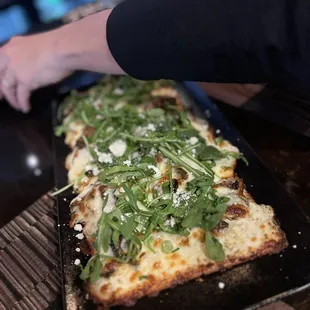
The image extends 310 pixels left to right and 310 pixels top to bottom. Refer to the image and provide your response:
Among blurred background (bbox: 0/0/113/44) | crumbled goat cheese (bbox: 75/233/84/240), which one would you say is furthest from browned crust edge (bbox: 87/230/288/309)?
blurred background (bbox: 0/0/113/44)

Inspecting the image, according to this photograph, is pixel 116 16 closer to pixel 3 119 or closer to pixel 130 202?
pixel 130 202

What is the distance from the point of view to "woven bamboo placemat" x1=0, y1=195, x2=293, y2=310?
161 cm

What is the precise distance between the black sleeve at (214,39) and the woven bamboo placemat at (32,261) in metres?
0.70

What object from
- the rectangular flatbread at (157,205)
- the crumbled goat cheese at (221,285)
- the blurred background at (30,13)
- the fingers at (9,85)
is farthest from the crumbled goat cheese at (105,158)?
the blurred background at (30,13)

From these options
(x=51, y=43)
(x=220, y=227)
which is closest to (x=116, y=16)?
(x=51, y=43)

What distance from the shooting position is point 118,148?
2.01 m

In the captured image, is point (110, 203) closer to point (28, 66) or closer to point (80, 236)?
point (80, 236)

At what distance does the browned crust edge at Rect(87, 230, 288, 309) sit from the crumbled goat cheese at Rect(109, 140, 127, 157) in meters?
0.65

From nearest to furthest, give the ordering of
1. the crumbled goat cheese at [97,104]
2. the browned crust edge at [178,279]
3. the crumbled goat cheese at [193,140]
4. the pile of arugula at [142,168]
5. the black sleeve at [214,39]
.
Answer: the black sleeve at [214,39], the browned crust edge at [178,279], the pile of arugula at [142,168], the crumbled goat cheese at [193,140], the crumbled goat cheese at [97,104]

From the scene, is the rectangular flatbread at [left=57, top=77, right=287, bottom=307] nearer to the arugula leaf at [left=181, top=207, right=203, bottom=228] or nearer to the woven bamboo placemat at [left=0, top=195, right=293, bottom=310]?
the arugula leaf at [left=181, top=207, right=203, bottom=228]

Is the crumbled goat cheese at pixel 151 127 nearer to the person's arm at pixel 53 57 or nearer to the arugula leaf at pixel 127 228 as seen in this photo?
the person's arm at pixel 53 57

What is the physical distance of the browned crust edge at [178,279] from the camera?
1.43 m

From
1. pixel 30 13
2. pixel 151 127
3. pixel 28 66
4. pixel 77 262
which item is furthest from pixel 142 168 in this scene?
pixel 30 13

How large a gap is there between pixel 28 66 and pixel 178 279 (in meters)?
1.14
